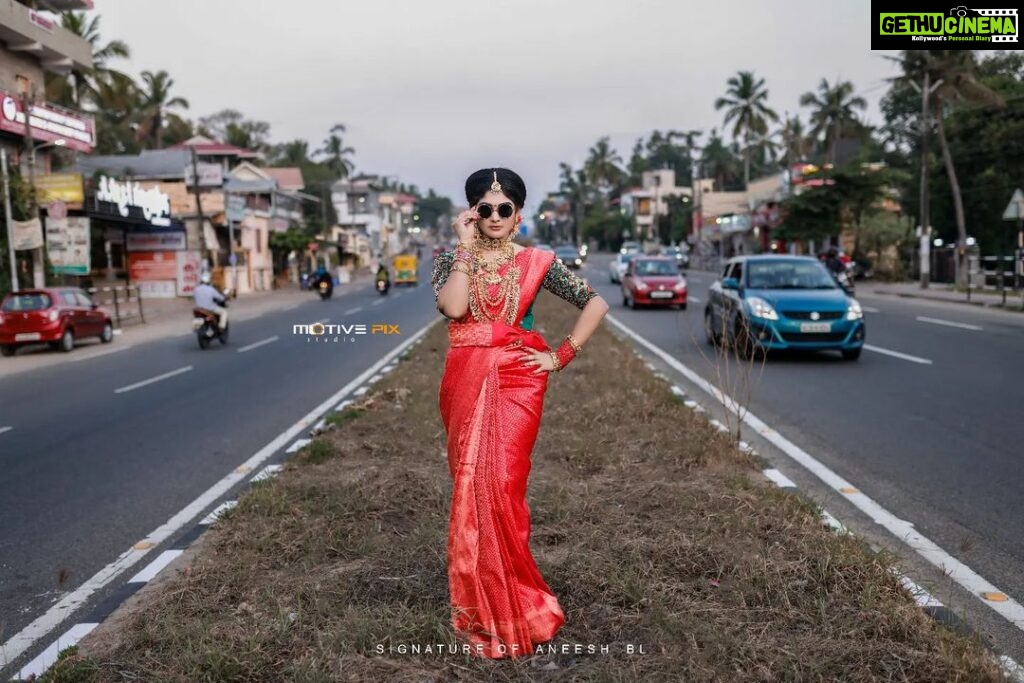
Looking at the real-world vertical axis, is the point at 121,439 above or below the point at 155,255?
below

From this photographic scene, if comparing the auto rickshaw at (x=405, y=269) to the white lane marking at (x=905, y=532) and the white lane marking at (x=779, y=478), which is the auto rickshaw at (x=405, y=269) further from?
the white lane marking at (x=779, y=478)

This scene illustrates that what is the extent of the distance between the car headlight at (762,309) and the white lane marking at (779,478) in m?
7.35

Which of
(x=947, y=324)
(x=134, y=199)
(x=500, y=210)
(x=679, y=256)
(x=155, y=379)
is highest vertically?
(x=134, y=199)

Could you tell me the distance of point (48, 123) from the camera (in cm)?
3128

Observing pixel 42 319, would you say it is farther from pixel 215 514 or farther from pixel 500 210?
pixel 500 210

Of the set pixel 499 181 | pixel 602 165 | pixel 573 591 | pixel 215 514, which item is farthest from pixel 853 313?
pixel 602 165

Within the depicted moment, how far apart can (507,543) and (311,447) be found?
14.5 feet

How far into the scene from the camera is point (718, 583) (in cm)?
421

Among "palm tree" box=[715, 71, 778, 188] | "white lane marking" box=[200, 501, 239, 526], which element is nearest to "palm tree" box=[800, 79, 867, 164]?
"palm tree" box=[715, 71, 778, 188]

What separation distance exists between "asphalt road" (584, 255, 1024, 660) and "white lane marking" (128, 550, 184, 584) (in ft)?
12.3

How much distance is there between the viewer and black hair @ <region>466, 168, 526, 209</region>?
11.7 ft

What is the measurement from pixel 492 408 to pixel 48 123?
1295 inches

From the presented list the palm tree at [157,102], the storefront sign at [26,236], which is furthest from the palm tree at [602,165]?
the storefront sign at [26,236]

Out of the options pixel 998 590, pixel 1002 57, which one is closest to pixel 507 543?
pixel 998 590
